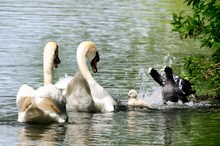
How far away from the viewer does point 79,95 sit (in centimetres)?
1667

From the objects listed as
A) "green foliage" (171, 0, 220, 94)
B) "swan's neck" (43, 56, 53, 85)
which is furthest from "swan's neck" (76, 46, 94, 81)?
"green foliage" (171, 0, 220, 94)

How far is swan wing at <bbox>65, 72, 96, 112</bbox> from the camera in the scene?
54.3 ft

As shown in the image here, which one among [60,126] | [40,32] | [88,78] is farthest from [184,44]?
[60,126]

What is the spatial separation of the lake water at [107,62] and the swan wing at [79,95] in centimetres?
24

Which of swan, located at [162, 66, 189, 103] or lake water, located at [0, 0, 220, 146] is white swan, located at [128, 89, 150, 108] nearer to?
lake water, located at [0, 0, 220, 146]

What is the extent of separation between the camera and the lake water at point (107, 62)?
14188 mm

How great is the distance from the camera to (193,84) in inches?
758

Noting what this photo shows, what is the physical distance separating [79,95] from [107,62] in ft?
23.8

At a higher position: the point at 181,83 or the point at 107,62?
the point at 107,62

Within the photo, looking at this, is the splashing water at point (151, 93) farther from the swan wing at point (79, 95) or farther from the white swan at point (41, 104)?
the white swan at point (41, 104)

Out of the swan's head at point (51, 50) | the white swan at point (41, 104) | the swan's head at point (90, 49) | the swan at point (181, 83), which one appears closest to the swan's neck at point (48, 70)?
the swan's head at point (51, 50)

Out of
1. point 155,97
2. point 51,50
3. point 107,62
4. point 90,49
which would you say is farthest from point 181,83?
point 107,62

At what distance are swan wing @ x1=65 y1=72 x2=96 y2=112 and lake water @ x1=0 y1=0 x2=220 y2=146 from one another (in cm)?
24

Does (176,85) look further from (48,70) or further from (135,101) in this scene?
(48,70)
